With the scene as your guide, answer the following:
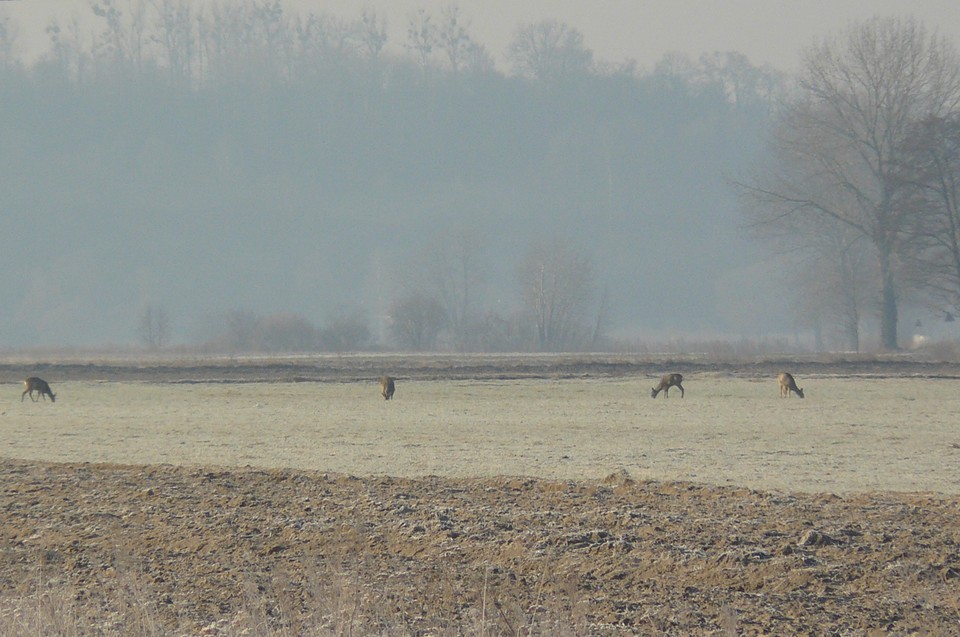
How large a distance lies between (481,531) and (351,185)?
437 ft

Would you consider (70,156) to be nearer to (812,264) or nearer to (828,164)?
(812,264)

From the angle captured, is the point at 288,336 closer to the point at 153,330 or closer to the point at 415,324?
the point at 415,324

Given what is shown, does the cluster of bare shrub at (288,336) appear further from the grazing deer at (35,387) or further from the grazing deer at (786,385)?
the grazing deer at (786,385)

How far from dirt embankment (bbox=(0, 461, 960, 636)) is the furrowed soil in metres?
0.03

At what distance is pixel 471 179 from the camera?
145500 mm

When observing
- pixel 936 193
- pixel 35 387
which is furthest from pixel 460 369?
pixel 936 193

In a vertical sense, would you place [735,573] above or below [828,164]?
below

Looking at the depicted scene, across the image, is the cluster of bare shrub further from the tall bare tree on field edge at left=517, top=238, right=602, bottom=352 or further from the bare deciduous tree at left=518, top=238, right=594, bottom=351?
the bare deciduous tree at left=518, top=238, right=594, bottom=351

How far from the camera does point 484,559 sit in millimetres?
11188

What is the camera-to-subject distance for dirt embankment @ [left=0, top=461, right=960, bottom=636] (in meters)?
9.51

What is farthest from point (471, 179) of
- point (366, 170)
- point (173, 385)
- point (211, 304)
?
point (173, 385)

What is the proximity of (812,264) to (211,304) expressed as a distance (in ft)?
184

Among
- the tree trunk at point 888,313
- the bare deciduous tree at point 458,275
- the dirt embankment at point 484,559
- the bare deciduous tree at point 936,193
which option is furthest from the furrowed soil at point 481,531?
the bare deciduous tree at point 458,275

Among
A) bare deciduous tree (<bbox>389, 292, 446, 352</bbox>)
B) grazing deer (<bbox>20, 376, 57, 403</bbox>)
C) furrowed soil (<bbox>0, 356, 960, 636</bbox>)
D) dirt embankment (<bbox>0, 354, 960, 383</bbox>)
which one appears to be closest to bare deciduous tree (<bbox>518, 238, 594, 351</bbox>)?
bare deciduous tree (<bbox>389, 292, 446, 352</bbox>)
